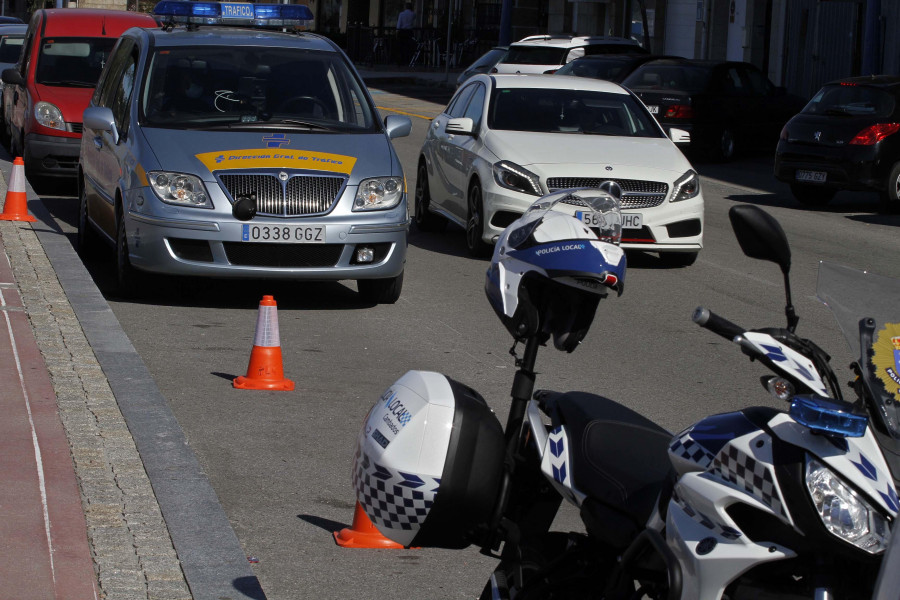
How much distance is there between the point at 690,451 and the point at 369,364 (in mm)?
5151

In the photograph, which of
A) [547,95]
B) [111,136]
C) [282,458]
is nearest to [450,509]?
[282,458]

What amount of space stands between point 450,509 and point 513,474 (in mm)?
255

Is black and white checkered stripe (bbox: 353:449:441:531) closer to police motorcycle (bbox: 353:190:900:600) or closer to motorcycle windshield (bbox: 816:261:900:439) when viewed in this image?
police motorcycle (bbox: 353:190:900:600)

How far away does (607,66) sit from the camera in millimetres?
25000

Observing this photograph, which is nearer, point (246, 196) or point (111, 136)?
point (246, 196)

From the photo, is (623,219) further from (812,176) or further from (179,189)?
(812,176)

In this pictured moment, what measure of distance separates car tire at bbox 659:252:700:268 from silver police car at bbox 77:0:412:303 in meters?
3.23

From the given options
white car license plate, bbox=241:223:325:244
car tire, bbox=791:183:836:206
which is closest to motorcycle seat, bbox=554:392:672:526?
white car license plate, bbox=241:223:325:244

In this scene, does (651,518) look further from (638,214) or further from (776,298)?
(638,214)

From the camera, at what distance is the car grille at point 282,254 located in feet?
29.4

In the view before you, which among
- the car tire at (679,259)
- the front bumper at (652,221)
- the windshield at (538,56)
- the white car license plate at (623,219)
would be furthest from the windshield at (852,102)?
the windshield at (538,56)

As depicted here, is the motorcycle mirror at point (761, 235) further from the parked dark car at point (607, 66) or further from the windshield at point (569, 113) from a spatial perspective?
the parked dark car at point (607, 66)

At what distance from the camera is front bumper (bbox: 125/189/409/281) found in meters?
8.91

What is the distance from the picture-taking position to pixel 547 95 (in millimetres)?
12922
